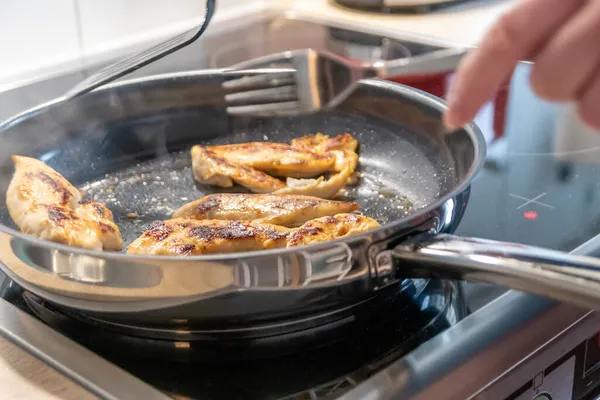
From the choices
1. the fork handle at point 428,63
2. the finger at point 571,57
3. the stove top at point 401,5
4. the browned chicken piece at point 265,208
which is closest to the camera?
the finger at point 571,57

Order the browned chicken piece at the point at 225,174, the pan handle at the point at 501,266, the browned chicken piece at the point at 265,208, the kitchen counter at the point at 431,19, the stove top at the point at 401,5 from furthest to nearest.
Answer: the stove top at the point at 401,5 < the kitchen counter at the point at 431,19 < the browned chicken piece at the point at 225,174 < the browned chicken piece at the point at 265,208 < the pan handle at the point at 501,266

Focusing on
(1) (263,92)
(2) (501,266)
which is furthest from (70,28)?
(2) (501,266)

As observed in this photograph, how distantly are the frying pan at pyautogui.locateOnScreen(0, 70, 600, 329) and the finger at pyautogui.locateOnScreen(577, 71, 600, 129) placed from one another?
13 cm

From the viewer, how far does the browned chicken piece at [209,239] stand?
2.41 feet

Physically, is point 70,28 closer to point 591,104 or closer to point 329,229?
point 329,229

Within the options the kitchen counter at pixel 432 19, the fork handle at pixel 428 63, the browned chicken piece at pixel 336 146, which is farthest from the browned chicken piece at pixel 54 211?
the kitchen counter at pixel 432 19

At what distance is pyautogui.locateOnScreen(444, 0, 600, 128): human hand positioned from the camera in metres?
0.42

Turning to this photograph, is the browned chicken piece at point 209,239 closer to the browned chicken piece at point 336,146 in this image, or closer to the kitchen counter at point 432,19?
the browned chicken piece at point 336,146

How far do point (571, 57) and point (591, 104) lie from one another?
0.03m

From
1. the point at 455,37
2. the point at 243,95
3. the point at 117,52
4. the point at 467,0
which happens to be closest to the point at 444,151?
the point at 243,95

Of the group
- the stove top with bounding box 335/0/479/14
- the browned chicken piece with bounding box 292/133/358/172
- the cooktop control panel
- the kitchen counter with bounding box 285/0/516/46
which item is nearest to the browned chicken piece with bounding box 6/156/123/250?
the browned chicken piece with bounding box 292/133/358/172

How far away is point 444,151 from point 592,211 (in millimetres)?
191

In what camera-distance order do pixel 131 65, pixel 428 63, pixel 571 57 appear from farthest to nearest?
pixel 428 63 → pixel 131 65 → pixel 571 57

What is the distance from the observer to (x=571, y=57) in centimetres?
42
